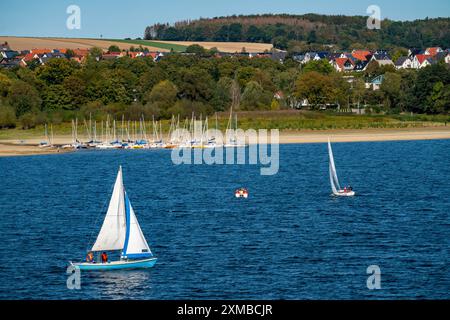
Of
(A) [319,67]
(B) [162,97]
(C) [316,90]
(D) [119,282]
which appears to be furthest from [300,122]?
(D) [119,282]

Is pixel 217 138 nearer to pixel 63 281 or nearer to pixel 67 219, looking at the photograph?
pixel 67 219

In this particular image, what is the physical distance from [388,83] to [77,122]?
53.5m

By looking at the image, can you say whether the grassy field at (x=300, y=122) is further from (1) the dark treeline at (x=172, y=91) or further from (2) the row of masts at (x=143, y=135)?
(1) the dark treeline at (x=172, y=91)

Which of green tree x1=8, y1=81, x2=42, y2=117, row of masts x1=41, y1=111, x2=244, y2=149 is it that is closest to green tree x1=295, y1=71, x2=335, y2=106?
row of masts x1=41, y1=111, x2=244, y2=149

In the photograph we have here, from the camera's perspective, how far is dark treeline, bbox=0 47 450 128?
146375mm

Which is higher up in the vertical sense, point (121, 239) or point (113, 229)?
point (113, 229)

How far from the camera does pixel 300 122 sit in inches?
5595

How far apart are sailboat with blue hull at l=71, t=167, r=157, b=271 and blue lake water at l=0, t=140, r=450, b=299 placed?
695 millimetres

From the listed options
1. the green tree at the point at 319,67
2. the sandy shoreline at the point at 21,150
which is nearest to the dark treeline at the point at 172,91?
the green tree at the point at 319,67

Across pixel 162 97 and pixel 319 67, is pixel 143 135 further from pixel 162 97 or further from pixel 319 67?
pixel 319 67

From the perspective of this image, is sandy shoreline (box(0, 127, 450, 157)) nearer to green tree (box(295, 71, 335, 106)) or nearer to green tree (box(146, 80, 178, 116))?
green tree (box(146, 80, 178, 116))

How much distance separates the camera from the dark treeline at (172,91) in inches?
5763

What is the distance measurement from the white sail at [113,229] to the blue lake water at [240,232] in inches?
61.3

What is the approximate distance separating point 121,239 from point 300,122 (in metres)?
96.6
